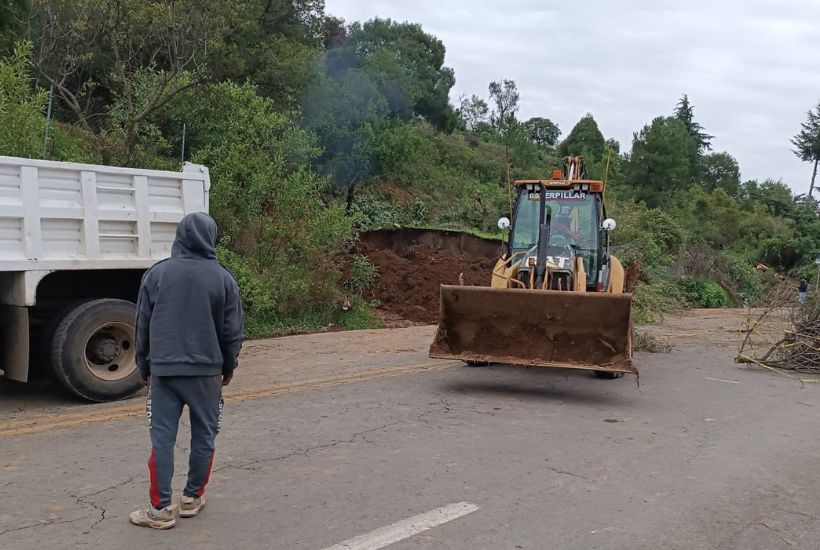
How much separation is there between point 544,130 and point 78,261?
6194 centimetres

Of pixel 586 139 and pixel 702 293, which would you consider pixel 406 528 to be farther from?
pixel 586 139

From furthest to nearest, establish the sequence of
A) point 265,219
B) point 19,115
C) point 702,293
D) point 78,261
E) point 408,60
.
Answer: point 408,60 < point 702,293 < point 265,219 < point 19,115 < point 78,261

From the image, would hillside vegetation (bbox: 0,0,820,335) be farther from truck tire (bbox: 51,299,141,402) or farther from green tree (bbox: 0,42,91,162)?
truck tire (bbox: 51,299,141,402)

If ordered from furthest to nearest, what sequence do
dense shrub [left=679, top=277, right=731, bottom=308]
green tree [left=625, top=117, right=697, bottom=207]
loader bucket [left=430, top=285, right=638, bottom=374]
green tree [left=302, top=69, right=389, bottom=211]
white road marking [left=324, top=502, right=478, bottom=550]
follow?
1. green tree [left=625, top=117, right=697, bottom=207]
2. dense shrub [left=679, top=277, right=731, bottom=308]
3. green tree [left=302, top=69, right=389, bottom=211]
4. loader bucket [left=430, top=285, right=638, bottom=374]
5. white road marking [left=324, top=502, right=478, bottom=550]

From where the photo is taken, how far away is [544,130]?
66562mm

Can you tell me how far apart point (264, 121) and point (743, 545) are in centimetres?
1231

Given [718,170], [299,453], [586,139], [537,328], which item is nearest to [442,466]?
[299,453]

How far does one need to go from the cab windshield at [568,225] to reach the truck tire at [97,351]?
538 cm

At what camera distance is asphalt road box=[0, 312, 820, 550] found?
467 centimetres

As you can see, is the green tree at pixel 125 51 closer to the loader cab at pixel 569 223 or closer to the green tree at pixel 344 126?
the green tree at pixel 344 126

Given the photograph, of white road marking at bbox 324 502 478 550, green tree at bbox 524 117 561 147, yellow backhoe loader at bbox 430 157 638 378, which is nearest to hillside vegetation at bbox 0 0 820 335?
yellow backhoe loader at bbox 430 157 638 378

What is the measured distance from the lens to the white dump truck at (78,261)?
7.32 m

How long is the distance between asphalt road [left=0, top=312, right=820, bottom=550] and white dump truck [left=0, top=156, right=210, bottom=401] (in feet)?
1.62

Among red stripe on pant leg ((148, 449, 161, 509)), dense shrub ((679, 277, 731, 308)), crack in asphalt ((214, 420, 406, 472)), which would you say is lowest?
dense shrub ((679, 277, 731, 308))
